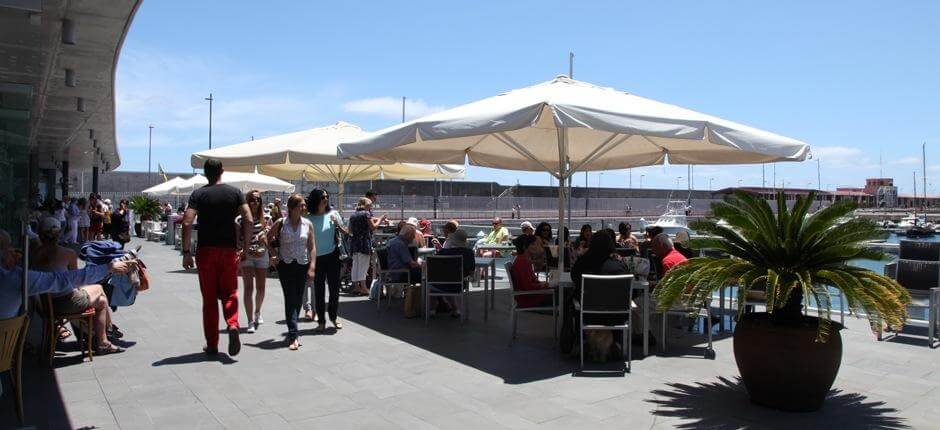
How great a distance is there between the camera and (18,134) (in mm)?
5777

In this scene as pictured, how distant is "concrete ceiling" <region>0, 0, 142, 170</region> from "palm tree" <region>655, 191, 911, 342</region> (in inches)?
211

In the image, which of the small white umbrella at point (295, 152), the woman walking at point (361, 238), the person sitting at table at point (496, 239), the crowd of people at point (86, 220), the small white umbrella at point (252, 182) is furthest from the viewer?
the small white umbrella at point (252, 182)

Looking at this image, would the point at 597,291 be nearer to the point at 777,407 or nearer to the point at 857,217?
the point at 777,407

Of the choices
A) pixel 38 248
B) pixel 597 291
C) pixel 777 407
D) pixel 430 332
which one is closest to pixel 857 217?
pixel 777 407

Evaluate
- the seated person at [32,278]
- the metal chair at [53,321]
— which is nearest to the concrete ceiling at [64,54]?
the seated person at [32,278]

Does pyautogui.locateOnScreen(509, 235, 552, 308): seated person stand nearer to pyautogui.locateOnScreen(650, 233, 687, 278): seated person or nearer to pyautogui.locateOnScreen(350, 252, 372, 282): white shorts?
pyautogui.locateOnScreen(650, 233, 687, 278): seated person

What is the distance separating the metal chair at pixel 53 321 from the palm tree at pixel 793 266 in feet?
15.3

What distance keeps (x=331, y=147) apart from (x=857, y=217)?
7558mm

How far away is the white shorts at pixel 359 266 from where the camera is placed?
977 cm

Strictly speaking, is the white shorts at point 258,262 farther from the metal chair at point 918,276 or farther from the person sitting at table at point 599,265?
the metal chair at point 918,276

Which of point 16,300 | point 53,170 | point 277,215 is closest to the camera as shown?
point 16,300

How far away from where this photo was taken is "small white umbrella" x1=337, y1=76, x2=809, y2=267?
5727 millimetres

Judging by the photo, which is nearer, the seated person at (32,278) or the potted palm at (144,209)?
the seated person at (32,278)

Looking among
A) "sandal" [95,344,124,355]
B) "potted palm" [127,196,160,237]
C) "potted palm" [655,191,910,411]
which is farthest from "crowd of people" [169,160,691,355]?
"potted palm" [127,196,160,237]
